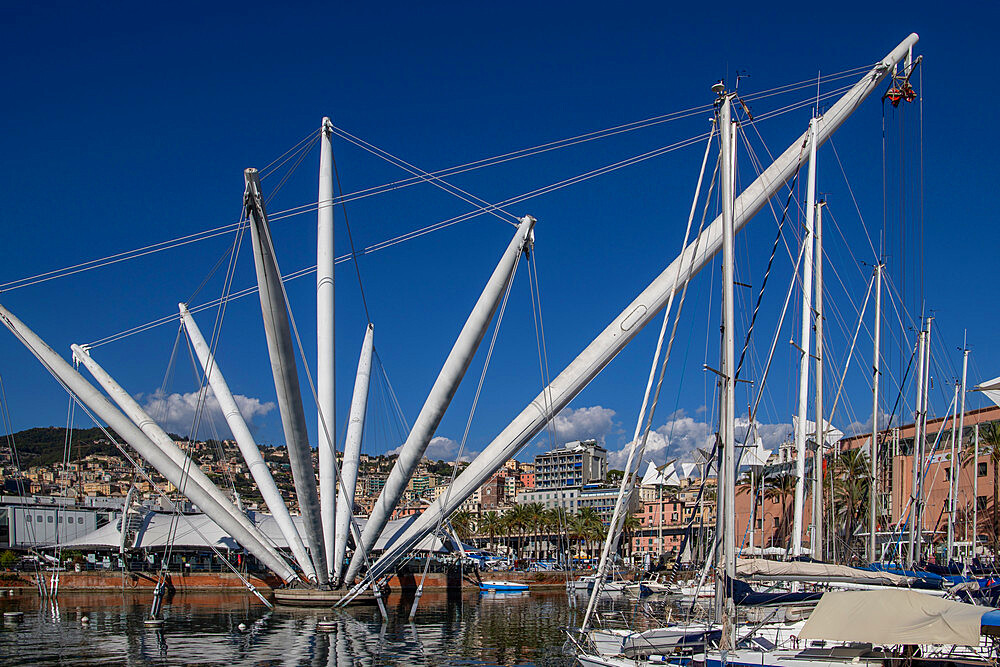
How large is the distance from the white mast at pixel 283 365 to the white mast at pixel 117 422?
4.71 meters

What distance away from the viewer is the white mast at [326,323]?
125 ft

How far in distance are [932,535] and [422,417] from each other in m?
39.7

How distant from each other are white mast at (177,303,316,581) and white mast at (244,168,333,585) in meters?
1.92

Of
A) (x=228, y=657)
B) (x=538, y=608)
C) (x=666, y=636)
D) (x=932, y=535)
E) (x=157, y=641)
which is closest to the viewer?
(x=666, y=636)

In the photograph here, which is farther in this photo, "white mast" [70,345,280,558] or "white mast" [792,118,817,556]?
"white mast" [70,345,280,558]

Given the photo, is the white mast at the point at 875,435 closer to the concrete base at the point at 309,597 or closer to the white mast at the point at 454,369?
the white mast at the point at 454,369

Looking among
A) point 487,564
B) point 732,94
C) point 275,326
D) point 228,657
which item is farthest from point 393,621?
point 487,564

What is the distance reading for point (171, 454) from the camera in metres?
39.8

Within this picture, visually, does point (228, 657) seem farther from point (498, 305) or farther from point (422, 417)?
point (498, 305)

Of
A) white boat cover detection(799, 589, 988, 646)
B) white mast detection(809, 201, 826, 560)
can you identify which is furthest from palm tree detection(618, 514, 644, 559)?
white boat cover detection(799, 589, 988, 646)

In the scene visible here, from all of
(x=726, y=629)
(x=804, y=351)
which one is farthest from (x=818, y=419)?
(x=726, y=629)

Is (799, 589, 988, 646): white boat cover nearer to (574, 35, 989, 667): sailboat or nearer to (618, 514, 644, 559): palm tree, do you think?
(574, 35, 989, 667): sailboat

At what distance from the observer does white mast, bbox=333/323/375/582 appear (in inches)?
1512

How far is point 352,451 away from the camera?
138 feet
